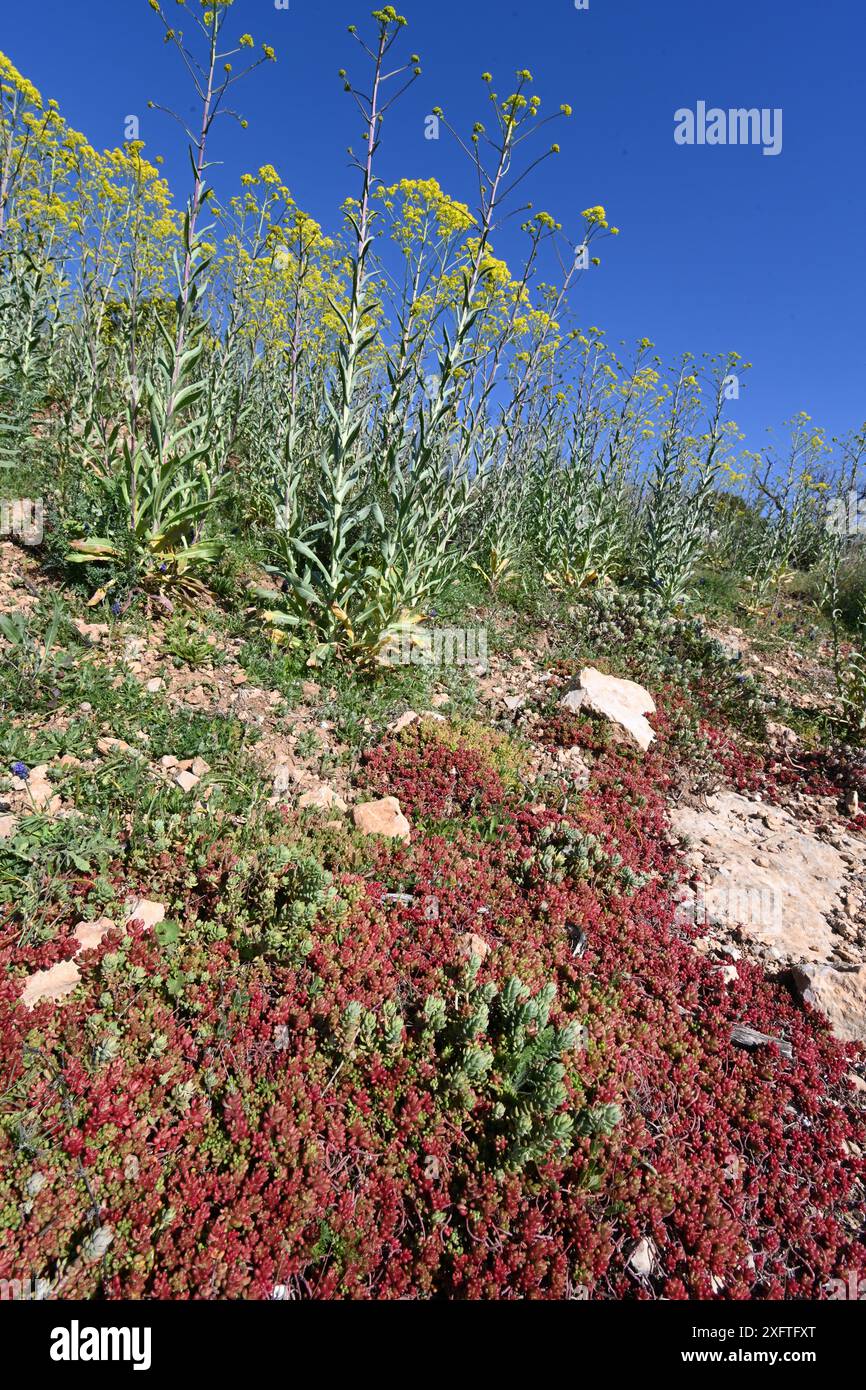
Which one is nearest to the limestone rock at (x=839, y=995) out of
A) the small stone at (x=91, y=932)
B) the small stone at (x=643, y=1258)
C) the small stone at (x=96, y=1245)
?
the small stone at (x=643, y=1258)

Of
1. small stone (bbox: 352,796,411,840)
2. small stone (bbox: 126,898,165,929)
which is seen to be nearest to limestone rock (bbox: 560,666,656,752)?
small stone (bbox: 352,796,411,840)

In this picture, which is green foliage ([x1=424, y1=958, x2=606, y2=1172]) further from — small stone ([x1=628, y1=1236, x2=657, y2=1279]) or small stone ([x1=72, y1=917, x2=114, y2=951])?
small stone ([x1=72, y1=917, x2=114, y2=951])

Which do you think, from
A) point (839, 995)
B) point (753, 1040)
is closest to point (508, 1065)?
point (753, 1040)

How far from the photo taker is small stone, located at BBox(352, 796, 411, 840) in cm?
366

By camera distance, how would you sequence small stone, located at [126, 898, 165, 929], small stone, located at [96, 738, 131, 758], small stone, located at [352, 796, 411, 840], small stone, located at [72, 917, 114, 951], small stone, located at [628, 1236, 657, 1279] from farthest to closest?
small stone, located at [352, 796, 411, 840], small stone, located at [96, 738, 131, 758], small stone, located at [126, 898, 165, 929], small stone, located at [72, 917, 114, 951], small stone, located at [628, 1236, 657, 1279]

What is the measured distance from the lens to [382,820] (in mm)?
3711

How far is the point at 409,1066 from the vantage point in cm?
243

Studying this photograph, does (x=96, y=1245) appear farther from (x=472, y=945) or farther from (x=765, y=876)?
(x=765, y=876)

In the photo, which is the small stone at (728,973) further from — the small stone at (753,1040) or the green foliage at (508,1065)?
the green foliage at (508,1065)
